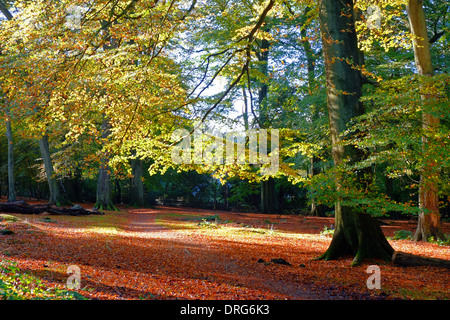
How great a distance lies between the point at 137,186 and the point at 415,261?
78.3 feet

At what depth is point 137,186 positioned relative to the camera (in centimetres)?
2897

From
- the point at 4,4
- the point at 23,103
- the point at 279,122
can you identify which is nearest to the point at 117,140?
the point at 23,103

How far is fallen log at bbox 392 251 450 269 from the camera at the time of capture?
775 centimetres

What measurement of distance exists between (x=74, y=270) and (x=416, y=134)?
18.7 feet

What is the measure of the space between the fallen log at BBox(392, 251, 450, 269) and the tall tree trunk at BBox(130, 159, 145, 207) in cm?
2278

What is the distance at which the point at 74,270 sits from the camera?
17.7 ft

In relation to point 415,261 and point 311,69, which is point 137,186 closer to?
point 311,69
